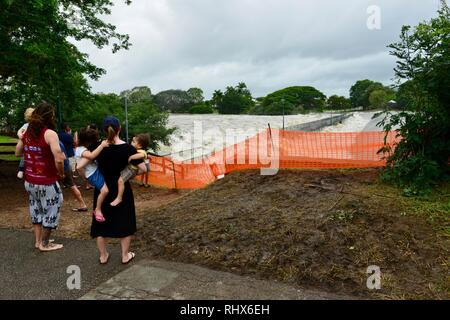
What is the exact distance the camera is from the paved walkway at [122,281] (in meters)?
3.16

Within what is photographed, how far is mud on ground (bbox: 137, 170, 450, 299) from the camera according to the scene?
3.34 metres

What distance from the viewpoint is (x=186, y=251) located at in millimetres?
4102

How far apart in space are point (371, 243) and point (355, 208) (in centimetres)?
79

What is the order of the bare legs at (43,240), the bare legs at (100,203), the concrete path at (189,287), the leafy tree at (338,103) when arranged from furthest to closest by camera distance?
the leafy tree at (338,103) < the bare legs at (43,240) < the bare legs at (100,203) < the concrete path at (189,287)

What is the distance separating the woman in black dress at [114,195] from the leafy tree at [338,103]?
458ft

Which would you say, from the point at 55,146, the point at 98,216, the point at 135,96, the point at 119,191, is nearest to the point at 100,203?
the point at 98,216

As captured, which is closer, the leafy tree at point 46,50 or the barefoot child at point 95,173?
the barefoot child at point 95,173

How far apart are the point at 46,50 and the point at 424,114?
325 inches

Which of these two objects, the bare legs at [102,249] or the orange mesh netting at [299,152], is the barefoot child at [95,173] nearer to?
the bare legs at [102,249]

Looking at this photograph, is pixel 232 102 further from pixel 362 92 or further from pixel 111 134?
pixel 111 134

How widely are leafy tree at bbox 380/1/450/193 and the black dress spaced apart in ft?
13.5

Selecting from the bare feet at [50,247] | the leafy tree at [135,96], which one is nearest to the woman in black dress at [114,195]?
the bare feet at [50,247]

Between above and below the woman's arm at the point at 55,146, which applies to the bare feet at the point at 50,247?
below
